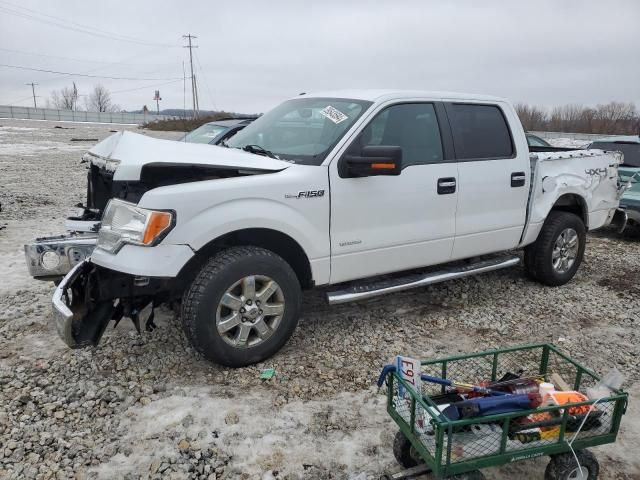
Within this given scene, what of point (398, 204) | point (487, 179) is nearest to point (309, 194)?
point (398, 204)

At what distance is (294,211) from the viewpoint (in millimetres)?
3713

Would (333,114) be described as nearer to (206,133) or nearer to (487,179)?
(487,179)

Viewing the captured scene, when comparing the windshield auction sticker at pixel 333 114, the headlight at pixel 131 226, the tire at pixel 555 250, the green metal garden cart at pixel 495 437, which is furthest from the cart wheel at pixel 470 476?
the tire at pixel 555 250

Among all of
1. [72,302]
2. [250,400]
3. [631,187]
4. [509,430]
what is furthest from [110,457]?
[631,187]

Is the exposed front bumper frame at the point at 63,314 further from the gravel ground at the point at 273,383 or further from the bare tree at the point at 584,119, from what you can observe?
the bare tree at the point at 584,119

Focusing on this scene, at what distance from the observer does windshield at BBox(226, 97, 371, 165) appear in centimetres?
401

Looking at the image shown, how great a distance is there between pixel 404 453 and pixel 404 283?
1763 millimetres

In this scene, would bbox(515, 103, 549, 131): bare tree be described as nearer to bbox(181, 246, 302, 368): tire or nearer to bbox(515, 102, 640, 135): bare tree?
bbox(515, 102, 640, 135): bare tree

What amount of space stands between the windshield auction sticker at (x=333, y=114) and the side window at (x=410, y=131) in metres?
0.23

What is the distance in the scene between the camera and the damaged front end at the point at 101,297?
338cm

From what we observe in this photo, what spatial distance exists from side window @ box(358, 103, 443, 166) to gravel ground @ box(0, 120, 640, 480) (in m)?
1.45

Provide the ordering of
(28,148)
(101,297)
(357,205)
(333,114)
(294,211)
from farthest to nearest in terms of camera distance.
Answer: (28,148) → (333,114) → (357,205) → (294,211) → (101,297)

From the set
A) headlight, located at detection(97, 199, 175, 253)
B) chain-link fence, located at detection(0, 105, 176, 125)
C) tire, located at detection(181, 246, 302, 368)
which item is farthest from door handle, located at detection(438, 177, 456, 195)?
chain-link fence, located at detection(0, 105, 176, 125)

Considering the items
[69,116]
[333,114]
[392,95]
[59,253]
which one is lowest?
[59,253]
